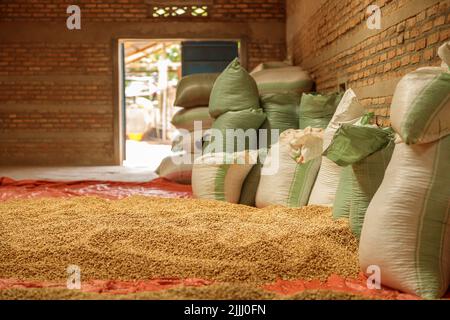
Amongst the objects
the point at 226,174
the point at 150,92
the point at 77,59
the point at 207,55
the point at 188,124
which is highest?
the point at 207,55

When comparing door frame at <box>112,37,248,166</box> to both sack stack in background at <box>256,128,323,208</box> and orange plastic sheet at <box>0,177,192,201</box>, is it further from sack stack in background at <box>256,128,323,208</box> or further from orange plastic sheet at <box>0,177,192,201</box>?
Result: sack stack in background at <box>256,128,323,208</box>

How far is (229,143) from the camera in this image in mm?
3957

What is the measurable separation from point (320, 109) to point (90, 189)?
2235 mm

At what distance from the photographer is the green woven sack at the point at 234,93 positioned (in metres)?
4.23

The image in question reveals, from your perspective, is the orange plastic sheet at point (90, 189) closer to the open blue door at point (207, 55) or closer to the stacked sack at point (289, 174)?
the stacked sack at point (289, 174)

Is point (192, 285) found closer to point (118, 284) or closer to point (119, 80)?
point (118, 284)

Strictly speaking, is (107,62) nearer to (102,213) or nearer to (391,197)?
(102,213)

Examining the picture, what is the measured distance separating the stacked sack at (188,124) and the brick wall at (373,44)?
4.01 feet

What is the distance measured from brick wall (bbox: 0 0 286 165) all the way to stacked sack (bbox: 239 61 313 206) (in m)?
2.13

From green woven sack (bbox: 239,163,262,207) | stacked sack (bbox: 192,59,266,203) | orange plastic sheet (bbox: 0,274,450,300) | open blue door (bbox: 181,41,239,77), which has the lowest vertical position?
orange plastic sheet (bbox: 0,274,450,300)

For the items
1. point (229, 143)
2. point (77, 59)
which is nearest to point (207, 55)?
point (77, 59)

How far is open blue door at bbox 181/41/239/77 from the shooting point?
8.28 metres

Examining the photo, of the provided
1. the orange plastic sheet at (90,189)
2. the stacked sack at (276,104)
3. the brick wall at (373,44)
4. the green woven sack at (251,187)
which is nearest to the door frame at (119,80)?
the stacked sack at (276,104)

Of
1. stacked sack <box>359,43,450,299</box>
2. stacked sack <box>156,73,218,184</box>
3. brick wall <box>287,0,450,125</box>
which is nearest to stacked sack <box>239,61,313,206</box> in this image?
brick wall <box>287,0,450,125</box>
